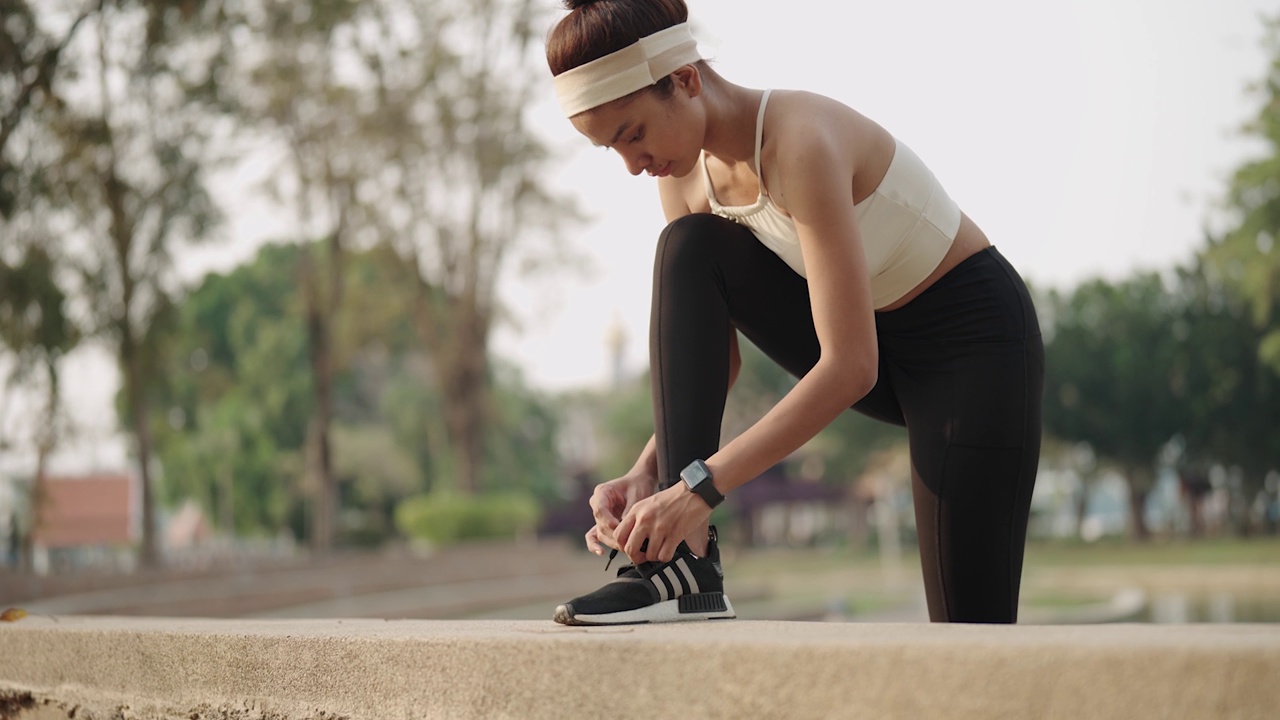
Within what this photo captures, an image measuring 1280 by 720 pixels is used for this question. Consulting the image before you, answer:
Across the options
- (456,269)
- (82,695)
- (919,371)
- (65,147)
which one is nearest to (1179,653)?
(919,371)

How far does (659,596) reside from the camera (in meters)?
1.92

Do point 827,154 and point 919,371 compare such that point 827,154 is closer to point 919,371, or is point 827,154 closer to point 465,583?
point 919,371

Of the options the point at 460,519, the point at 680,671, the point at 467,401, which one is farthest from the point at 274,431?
the point at 680,671

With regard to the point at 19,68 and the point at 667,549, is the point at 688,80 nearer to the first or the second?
the point at 667,549

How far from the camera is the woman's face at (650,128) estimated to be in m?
2.00

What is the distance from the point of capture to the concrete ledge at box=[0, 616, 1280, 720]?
1.05 m

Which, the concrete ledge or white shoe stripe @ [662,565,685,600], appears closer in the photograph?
the concrete ledge

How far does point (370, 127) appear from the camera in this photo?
2064 cm

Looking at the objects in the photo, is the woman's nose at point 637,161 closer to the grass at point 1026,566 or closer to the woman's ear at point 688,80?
the woman's ear at point 688,80

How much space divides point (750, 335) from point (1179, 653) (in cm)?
137

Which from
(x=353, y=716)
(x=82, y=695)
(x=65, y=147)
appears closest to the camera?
(x=353, y=716)

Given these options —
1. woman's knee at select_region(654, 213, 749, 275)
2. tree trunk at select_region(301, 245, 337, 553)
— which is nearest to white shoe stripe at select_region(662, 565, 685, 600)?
woman's knee at select_region(654, 213, 749, 275)

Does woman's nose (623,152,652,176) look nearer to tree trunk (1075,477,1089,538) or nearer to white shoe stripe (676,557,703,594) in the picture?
white shoe stripe (676,557,703,594)

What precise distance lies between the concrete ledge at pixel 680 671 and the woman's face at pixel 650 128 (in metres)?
0.72
